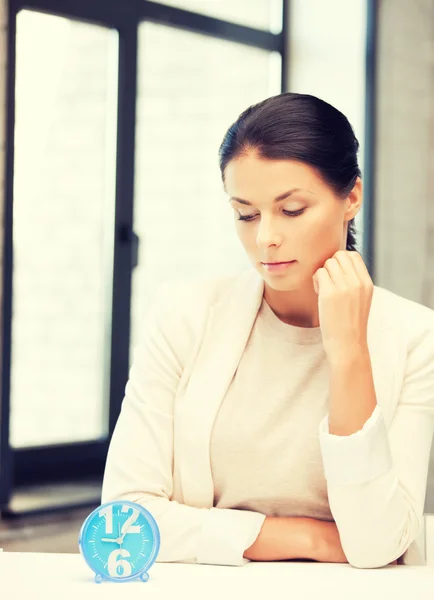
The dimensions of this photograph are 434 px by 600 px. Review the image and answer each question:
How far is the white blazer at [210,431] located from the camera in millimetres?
1223

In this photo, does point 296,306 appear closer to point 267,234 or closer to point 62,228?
point 267,234

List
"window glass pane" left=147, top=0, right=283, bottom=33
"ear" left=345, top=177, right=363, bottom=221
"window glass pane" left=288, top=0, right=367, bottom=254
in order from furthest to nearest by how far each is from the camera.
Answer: "window glass pane" left=288, top=0, right=367, bottom=254, "window glass pane" left=147, top=0, right=283, bottom=33, "ear" left=345, top=177, right=363, bottom=221

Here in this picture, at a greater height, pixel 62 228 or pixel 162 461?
pixel 62 228

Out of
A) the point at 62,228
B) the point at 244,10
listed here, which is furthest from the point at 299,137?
the point at 244,10

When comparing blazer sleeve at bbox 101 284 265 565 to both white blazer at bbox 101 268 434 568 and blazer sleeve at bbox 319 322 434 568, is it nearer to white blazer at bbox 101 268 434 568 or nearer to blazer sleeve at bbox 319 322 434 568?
white blazer at bbox 101 268 434 568

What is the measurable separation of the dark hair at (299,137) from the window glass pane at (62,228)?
70.2 inches

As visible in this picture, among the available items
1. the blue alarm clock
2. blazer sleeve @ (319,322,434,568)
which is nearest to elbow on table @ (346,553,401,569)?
blazer sleeve @ (319,322,434,568)

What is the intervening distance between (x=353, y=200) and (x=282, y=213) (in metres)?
0.21

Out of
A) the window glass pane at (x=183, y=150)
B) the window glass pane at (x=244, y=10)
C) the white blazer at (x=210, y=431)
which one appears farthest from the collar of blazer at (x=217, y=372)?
the window glass pane at (x=244, y=10)

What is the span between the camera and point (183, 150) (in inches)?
141

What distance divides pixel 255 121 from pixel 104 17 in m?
2.05

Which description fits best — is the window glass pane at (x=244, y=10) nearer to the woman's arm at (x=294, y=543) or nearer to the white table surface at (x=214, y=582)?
the woman's arm at (x=294, y=543)

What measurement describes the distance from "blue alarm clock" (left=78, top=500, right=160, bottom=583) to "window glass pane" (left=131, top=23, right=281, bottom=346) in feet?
7.73

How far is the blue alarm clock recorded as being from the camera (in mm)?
1036
